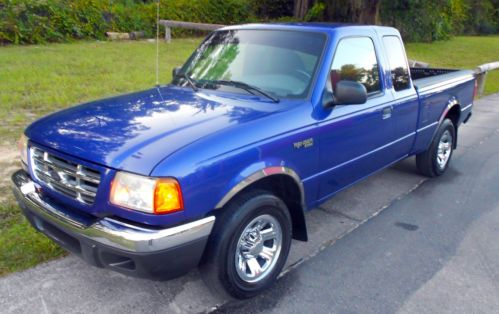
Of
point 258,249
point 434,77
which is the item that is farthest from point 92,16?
point 258,249

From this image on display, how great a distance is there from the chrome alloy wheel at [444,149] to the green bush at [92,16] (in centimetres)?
1280

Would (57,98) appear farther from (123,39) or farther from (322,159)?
(123,39)

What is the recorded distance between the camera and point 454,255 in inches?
151

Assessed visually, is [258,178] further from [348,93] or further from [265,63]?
[265,63]

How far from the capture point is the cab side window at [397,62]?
456cm

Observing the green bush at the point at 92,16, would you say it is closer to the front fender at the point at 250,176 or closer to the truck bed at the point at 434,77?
the truck bed at the point at 434,77

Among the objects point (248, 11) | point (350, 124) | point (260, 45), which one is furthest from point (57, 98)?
point (248, 11)

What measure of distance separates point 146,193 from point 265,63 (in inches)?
70.1

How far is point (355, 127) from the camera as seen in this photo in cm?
386

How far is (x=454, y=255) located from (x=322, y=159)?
1.46 metres

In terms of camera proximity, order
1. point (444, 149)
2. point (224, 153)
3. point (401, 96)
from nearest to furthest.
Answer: point (224, 153) → point (401, 96) → point (444, 149)

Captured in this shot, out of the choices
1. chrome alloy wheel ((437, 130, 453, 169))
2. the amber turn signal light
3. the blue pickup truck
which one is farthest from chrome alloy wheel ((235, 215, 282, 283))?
chrome alloy wheel ((437, 130, 453, 169))

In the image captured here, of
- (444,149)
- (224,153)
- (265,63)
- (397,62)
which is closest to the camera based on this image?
(224,153)

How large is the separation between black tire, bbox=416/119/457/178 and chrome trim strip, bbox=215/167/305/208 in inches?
110
